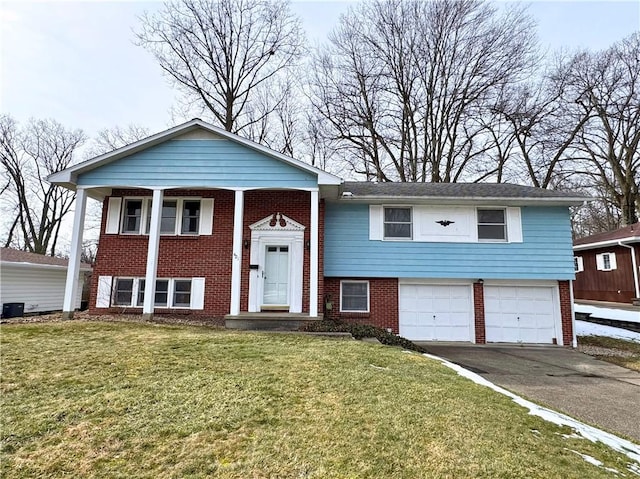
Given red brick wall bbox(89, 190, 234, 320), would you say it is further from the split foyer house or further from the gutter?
the gutter

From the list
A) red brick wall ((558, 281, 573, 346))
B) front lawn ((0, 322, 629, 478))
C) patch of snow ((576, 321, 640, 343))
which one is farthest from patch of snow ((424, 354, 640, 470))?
patch of snow ((576, 321, 640, 343))

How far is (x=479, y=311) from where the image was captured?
36.6 ft

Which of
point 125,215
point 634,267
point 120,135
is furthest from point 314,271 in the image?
Result: point 120,135

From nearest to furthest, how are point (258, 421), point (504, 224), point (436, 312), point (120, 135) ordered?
point (258, 421)
point (436, 312)
point (504, 224)
point (120, 135)

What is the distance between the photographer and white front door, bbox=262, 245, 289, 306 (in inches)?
420

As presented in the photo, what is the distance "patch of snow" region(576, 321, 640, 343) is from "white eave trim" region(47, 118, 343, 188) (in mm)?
11450

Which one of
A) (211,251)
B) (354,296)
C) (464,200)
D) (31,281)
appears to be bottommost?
(354,296)

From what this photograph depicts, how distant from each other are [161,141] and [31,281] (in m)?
9.88

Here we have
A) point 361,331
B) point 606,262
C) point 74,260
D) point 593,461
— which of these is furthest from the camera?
point 606,262

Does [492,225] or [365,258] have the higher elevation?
[492,225]

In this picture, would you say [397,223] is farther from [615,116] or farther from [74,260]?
[615,116]

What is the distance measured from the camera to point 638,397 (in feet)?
20.2

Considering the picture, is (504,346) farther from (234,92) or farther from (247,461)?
(234,92)

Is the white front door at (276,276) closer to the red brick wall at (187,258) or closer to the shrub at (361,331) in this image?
the red brick wall at (187,258)
